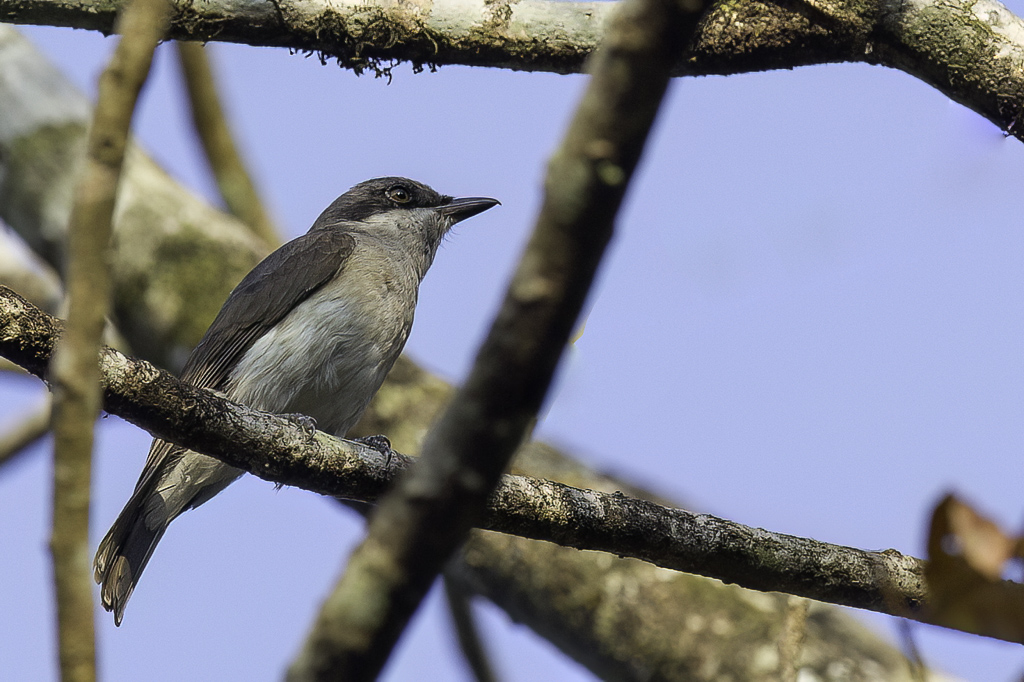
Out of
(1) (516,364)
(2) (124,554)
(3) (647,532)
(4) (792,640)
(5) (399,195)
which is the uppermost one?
(1) (516,364)

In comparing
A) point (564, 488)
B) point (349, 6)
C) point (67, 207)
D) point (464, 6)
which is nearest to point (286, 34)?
point (349, 6)

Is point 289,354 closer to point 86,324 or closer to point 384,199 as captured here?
point 384,199

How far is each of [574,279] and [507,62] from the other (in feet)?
11.8

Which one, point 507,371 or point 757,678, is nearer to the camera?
point 507,371

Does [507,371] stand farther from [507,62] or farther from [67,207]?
[67,207]

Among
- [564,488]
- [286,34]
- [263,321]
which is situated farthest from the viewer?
[263,321]

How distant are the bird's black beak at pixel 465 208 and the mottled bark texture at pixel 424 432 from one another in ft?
4.50

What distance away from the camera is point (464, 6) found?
5.16 meters

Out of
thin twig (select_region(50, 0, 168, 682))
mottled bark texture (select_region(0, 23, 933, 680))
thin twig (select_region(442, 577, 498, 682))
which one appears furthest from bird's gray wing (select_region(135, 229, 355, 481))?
thin twig (select_region(50, 0, 168, 682))

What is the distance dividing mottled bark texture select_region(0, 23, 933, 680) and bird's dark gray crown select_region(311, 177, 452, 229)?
4.00 feet

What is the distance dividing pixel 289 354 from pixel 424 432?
2178 mm

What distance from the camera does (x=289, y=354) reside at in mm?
5938

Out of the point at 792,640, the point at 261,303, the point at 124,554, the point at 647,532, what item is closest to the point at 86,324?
the point at 647,532

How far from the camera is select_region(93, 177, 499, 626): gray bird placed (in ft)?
19.2
